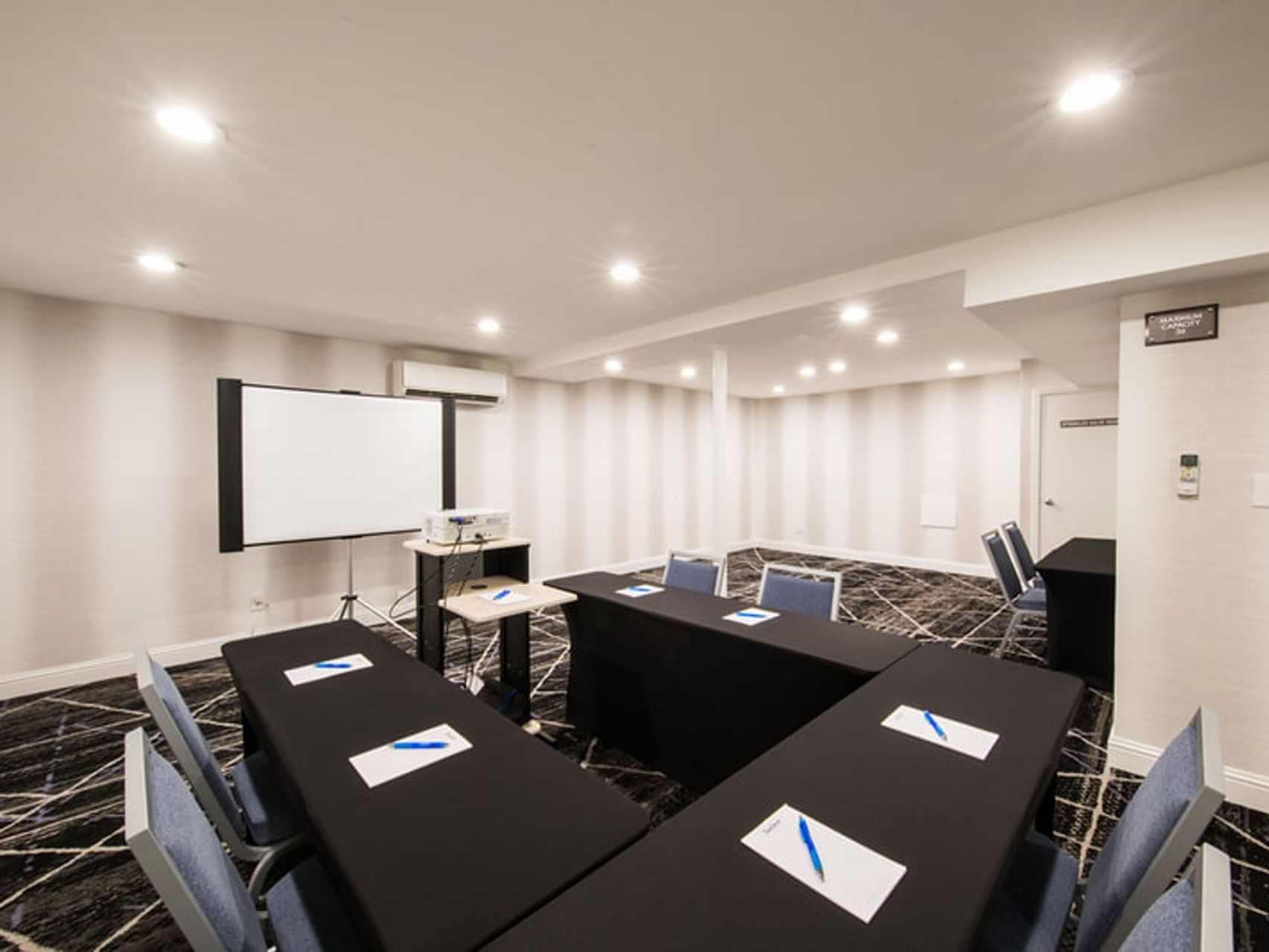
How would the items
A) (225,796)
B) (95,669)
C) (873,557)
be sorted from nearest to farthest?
(225,796) → (95,669) → (873,557)

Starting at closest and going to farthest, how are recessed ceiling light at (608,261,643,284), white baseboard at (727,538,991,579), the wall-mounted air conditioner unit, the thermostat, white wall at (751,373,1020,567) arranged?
the thermostat, recessed ceiling light at (608,261,643,284), the wall-mounted air conditioner unit, white wall at (751,373,1020,567), white baseboard at (727,538,991,579)

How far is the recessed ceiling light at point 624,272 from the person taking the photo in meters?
3.04

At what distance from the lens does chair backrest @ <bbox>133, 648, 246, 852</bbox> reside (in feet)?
4.42

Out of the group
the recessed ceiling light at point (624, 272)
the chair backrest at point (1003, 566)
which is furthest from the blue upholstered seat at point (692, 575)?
the chair backrest at point (1003, 566)

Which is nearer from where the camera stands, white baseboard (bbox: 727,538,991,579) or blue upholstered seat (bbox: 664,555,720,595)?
blue upholstered seat (bbox: 664,555,720,595)

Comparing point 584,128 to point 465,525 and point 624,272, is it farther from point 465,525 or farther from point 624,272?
point 465,525

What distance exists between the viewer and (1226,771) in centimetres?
248

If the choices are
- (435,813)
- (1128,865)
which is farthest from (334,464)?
(1128,865)

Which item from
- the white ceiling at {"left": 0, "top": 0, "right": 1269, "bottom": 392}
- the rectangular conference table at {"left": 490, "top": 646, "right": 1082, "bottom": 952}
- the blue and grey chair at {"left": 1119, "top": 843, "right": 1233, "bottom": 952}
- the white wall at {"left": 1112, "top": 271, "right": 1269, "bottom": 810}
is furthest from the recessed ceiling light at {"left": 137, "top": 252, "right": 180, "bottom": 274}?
the white wall at {"left": 1112, "top": 271, "right": 1269, "bottom": 810}

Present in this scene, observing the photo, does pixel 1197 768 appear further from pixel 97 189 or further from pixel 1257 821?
pixel 97 189

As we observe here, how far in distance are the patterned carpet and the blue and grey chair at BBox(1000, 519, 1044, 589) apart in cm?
51

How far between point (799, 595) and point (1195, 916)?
222 centimetres

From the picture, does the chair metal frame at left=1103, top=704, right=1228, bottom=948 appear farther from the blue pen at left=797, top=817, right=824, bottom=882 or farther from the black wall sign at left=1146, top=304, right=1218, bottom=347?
the black wall sign at left=1146, top=304, right=1218, bottom=347

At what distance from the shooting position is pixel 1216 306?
7.53ft
